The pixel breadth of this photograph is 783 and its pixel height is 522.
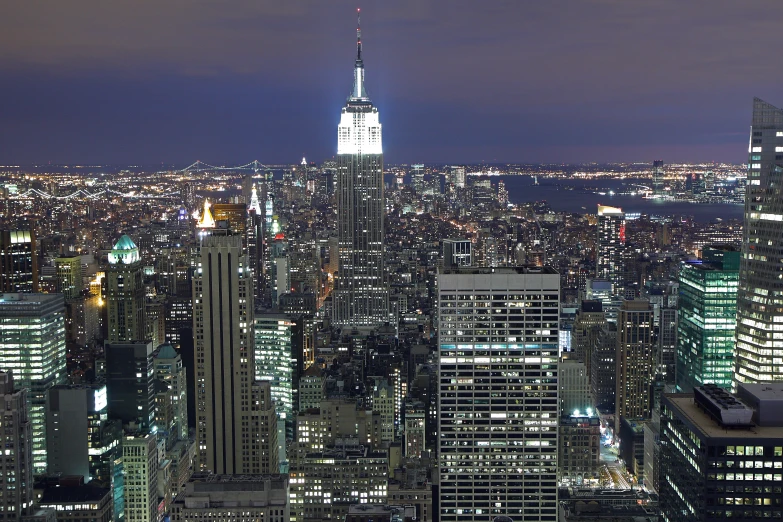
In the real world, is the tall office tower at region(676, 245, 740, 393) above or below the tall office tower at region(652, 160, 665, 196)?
below

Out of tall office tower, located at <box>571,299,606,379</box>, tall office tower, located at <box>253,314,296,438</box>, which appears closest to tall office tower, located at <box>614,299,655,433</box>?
tall office tower, located at <box>571,299,606,379</box>

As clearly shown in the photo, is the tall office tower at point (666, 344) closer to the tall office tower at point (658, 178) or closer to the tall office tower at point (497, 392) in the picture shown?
the tall office tower at point (658, 178)

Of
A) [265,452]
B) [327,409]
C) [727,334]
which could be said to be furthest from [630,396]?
[265,452]

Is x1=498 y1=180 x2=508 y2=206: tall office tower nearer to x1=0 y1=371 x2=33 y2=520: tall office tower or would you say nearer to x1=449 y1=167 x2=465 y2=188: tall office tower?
x1=449 y1=167 x2=465 y2=188: tall office tower

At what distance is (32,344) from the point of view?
101ft

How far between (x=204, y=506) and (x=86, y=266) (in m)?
18.8

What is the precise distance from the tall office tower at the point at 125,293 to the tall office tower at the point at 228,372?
36.2 feet

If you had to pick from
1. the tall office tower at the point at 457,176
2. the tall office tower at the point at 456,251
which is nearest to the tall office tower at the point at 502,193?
the tall office tower at the point at 457,176

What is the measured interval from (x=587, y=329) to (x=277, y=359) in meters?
13.4

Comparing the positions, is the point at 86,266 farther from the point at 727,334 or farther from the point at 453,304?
the point at 727,334

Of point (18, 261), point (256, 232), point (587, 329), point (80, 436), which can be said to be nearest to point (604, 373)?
point (587, 329)

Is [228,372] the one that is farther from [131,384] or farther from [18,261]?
[18,261]

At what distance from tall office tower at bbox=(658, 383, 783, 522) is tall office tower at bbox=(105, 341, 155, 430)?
2072 centimetres

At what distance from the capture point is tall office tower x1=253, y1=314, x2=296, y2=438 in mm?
33281
